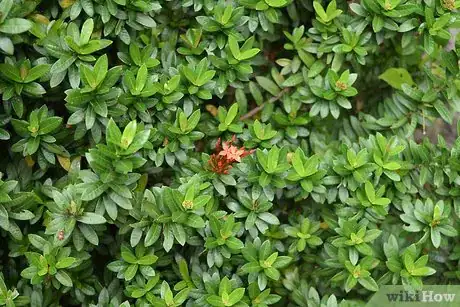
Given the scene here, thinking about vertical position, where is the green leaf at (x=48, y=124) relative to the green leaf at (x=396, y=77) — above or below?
above

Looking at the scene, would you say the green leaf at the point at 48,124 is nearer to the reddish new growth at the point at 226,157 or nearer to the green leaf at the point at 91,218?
the green leaf at the point at 91,218

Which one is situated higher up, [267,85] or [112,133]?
[112,133]

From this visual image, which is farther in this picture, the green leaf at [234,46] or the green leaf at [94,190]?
the green leaf at [234,46]

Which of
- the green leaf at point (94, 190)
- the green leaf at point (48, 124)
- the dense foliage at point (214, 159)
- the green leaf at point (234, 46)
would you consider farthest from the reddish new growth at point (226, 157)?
the green leaf at point (48, 124)

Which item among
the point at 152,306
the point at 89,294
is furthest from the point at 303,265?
the point at 89,294

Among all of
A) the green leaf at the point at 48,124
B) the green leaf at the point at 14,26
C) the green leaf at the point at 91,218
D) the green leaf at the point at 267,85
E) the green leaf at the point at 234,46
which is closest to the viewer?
the green leaf at the point at 14,26

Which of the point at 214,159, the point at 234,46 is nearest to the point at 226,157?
the point at 214,159

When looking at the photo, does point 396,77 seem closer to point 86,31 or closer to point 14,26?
Answer: point 86,31

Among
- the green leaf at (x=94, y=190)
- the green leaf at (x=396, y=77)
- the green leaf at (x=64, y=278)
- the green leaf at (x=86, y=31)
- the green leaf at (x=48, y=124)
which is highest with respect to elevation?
the green leaf at (x=86, y=31)

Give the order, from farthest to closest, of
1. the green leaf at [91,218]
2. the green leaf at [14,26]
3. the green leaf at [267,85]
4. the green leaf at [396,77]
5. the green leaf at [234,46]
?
the green leaf at [396,77] → the green leaf at [267,85] → the green leaf at [234,46] → the green leaf at [91,218] → the green leaf at [14,26]
